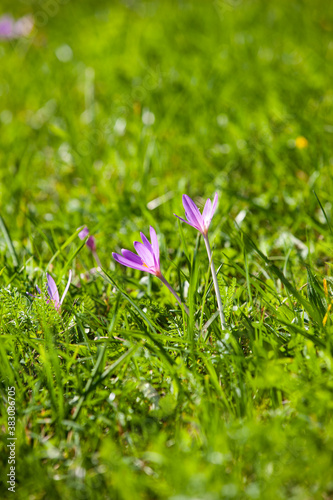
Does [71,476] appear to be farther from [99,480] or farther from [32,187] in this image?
[32,187]

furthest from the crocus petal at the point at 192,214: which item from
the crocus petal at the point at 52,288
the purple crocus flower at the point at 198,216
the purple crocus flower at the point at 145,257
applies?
the crocus petal at the point at 52,288

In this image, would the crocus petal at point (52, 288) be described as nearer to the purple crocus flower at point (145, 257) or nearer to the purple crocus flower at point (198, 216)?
the purple crocus flower at point (145, 257)

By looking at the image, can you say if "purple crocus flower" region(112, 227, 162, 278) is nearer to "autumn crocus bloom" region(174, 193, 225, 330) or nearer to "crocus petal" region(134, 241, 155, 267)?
"crocus petal" region(134, 241, 155, 267)

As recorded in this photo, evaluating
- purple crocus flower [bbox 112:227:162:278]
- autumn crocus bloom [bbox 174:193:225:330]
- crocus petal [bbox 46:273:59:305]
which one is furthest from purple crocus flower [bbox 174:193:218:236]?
crocus petal [bbox 46:273:59:305]

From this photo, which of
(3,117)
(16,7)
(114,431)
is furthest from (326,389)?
(16,7)

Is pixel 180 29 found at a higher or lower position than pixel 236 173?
higher

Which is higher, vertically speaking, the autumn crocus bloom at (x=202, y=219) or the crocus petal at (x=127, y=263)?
the autumn crocus bloom at (x=202, y=219)
